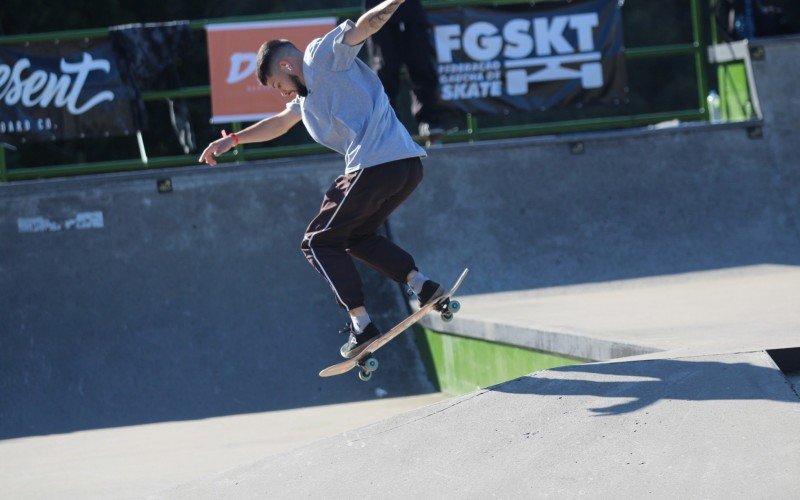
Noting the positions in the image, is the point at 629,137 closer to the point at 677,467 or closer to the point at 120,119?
the point at 120,119

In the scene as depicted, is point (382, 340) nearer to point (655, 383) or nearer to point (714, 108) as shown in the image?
point (655, 383)

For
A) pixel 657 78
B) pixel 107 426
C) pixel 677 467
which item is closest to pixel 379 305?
pixel 107 426

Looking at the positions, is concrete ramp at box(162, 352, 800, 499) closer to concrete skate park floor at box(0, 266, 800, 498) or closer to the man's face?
concrete skate park floor at box(0, 266, 800, 498)

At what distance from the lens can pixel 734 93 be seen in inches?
407

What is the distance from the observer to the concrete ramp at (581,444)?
3570mm

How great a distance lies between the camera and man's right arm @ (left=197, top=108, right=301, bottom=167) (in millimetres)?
5516

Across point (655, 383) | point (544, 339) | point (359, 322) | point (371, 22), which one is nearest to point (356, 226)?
point (359, 322)

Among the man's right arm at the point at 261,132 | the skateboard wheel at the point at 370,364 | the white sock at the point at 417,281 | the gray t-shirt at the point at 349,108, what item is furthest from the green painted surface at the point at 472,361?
the man's right arm at the point at 261,132

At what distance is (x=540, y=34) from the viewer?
32.2ft

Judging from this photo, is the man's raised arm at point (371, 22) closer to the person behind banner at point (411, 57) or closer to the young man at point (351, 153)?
the young man at point (351, 153)

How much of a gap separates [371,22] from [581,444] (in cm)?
205

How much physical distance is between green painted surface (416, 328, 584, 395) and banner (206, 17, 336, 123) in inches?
106

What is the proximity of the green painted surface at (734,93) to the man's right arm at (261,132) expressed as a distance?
19.0 feet

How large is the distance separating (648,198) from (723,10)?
263 centimetres
